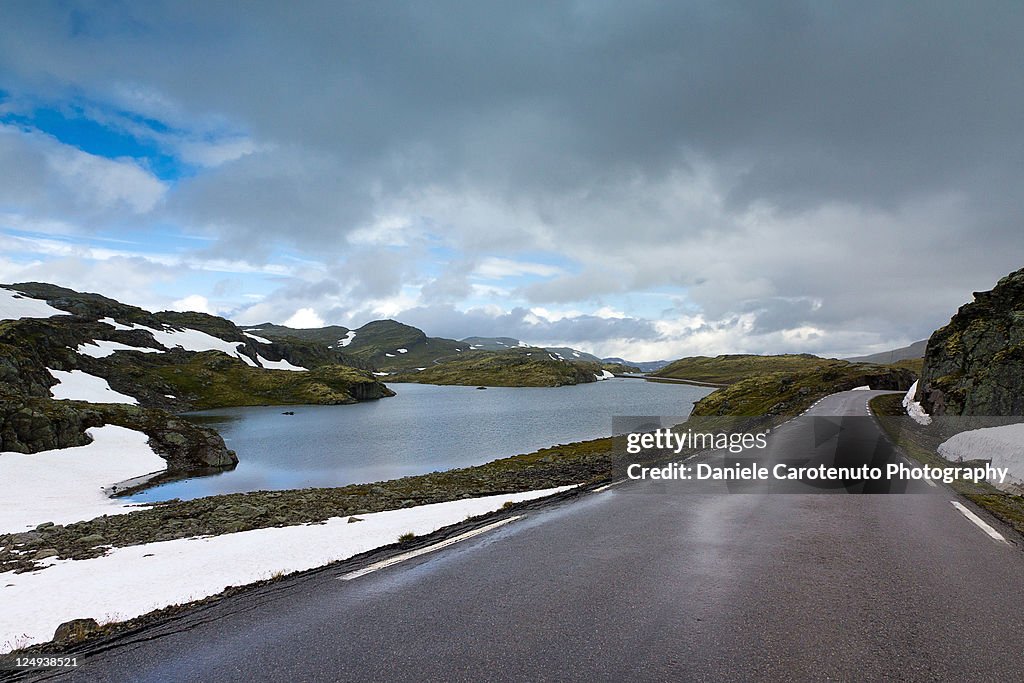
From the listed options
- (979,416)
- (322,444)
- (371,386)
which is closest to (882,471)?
(979,416)

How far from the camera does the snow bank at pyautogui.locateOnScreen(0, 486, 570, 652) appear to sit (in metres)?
7.78

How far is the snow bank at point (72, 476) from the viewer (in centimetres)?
2159

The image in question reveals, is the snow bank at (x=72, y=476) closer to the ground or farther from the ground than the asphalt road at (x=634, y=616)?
closer to the ground

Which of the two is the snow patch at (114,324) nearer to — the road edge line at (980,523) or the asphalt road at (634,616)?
the asphalt road at (634,616)

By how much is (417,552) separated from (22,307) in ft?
737

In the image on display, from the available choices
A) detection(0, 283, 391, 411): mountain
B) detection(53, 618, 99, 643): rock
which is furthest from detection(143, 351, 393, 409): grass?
detection(53, 618, 99, 643): rock

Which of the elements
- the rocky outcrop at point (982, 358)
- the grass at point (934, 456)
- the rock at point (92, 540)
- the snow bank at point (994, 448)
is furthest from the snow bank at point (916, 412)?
the rock at point (92, 540)

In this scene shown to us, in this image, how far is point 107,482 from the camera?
32.5 m

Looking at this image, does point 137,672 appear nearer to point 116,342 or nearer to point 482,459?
point 482,459

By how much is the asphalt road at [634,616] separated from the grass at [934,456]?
3.17 metres

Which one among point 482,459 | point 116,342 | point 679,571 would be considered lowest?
point 482,459

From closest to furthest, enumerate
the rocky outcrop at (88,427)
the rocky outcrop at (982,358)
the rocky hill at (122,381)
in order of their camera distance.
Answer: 1. the rocky outcrop at (982,358)
2. the rocky outcrop at (88,427)
3. the rocky hill at (122,381)

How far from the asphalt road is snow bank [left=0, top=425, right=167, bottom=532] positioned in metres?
18.2

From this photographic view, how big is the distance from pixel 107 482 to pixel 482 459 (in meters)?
25.8
